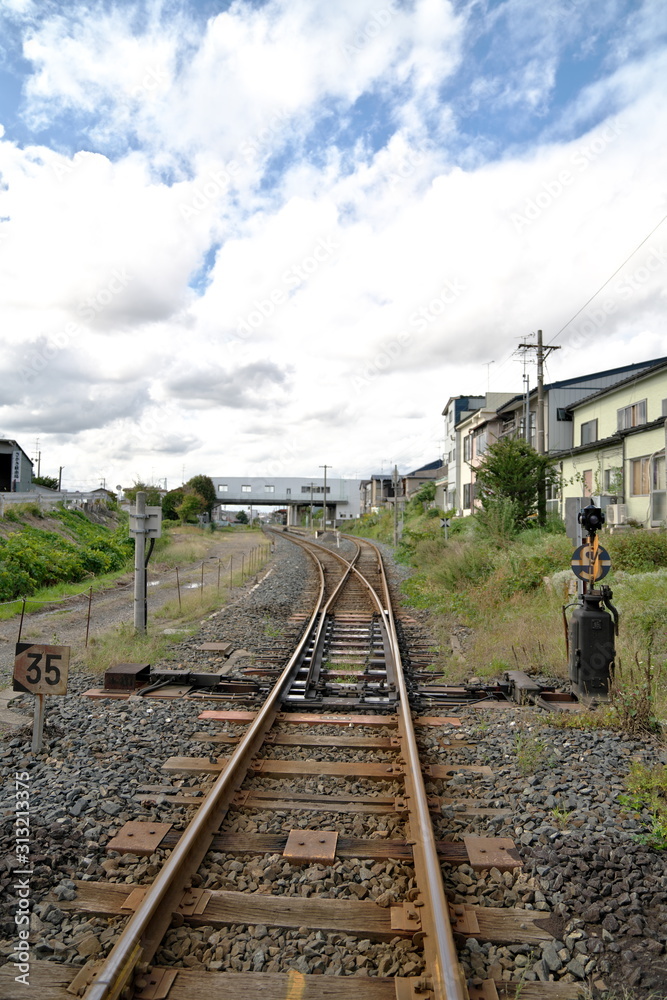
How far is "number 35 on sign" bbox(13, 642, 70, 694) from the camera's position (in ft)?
18.6

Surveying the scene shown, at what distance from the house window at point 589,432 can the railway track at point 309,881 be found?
21918 mm

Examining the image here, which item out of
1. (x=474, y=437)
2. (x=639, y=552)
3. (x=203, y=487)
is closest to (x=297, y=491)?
(x=203, y=487)

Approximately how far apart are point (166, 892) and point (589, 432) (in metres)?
26.3

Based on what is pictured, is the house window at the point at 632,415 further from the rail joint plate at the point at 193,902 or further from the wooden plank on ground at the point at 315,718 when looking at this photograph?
the rail joint plate at the point at 193,902

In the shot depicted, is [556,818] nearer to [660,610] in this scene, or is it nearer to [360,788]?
[360,788]

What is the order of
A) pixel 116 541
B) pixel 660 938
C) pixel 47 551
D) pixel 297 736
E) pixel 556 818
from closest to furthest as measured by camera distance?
pixel 660 938
pixel 556 818
pixel 297 736
pixel 47 551
pixel 116 541

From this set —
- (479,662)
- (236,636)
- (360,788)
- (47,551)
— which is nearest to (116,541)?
(47,551)

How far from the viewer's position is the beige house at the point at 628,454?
755 inches

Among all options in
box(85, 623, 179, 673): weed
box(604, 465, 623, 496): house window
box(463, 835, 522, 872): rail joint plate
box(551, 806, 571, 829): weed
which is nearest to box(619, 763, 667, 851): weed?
box(551, 806, 571, 829): weed

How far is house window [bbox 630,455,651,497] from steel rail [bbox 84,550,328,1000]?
58.3 feet

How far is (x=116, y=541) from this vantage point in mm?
28953

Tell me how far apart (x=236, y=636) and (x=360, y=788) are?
21.1 ft

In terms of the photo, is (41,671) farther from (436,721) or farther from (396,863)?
(436,721)

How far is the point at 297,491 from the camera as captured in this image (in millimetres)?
112062
